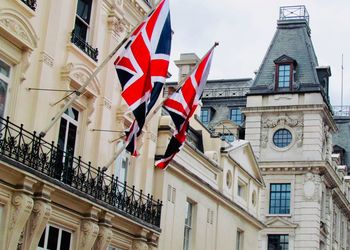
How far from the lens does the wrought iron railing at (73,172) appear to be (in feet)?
63.5

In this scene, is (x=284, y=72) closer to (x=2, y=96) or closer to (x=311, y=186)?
(x=311, y=186)

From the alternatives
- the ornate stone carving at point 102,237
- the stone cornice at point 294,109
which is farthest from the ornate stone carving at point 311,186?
the ornate stone carving at point 102,237

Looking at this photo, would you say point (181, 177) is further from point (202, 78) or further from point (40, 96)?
point (40, 96)

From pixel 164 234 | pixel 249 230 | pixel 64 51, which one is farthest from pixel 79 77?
pixel 249 230

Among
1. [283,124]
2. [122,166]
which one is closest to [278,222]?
[283,124]

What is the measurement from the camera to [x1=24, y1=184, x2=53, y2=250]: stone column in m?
19.8

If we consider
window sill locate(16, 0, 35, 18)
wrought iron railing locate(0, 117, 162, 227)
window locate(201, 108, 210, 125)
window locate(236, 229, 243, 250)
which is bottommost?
wrought iron railing locate(0, 117, 162, 227)

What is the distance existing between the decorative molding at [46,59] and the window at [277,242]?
1311 inches

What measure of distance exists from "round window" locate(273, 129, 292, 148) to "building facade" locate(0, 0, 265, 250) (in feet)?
71.7

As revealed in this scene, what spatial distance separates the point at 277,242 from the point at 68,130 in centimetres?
3175

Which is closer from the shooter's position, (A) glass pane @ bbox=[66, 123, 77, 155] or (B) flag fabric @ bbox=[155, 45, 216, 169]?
(A) glass pane @ bbox=[66, 123, 77, 155]

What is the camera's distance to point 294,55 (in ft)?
186

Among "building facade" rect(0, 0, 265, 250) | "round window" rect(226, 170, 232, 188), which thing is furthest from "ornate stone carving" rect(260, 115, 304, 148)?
"building facade" rect(0, 0, 265, 250)

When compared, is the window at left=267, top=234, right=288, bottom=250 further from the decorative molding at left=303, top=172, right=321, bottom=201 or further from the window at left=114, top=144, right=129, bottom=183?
the window at left=114, top=144, right=129, bottom=183
